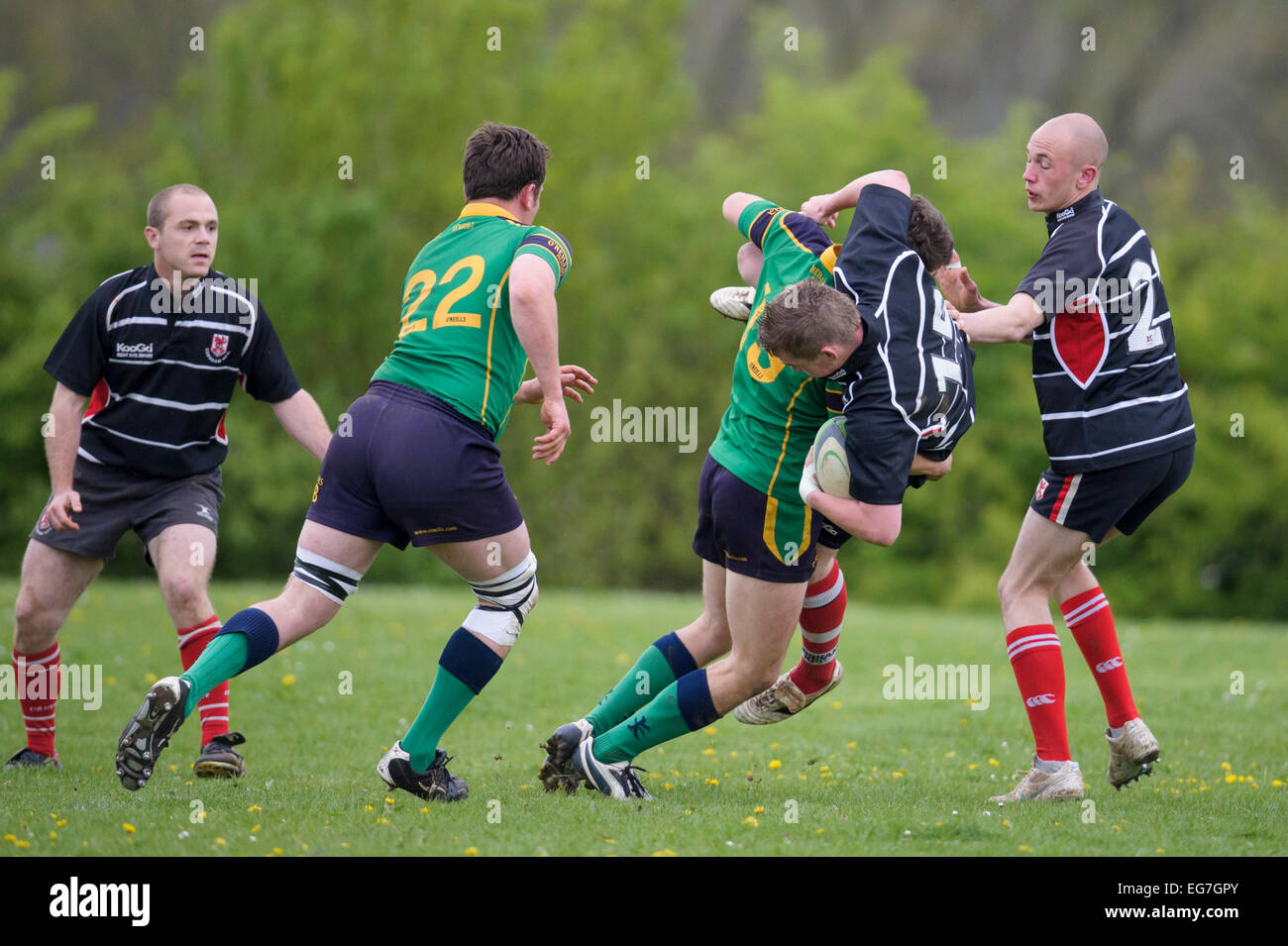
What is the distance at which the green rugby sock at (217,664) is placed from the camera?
4.88m

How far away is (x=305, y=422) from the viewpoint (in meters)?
6.14

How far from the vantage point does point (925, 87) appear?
220 feet

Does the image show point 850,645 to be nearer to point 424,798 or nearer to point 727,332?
point 424,798

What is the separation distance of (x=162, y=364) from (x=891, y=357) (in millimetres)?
3385

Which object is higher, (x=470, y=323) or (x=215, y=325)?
(x=215, y=325)

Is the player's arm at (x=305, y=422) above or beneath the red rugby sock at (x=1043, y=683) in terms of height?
above

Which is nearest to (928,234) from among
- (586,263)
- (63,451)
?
(63,451)

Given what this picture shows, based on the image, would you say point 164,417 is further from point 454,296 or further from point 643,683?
point 643,683

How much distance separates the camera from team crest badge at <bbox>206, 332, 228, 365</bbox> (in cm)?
620

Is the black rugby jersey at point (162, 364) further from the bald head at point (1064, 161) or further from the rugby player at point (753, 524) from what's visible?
the bald head at point (1064, 161)

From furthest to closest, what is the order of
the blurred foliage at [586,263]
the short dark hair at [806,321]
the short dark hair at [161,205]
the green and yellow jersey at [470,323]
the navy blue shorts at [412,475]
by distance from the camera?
1. the blurred foliage at [586,263]
2. the short dark hair at [161,205]
3. the green and yellow jersey at [470,323]
4. the navy blue shorts at [412,475]
5. the short dark hair at [806,321]

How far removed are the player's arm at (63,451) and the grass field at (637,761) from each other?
3.91 ft

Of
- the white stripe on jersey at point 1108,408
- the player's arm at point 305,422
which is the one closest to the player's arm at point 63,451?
the player's arm at point 305,422
